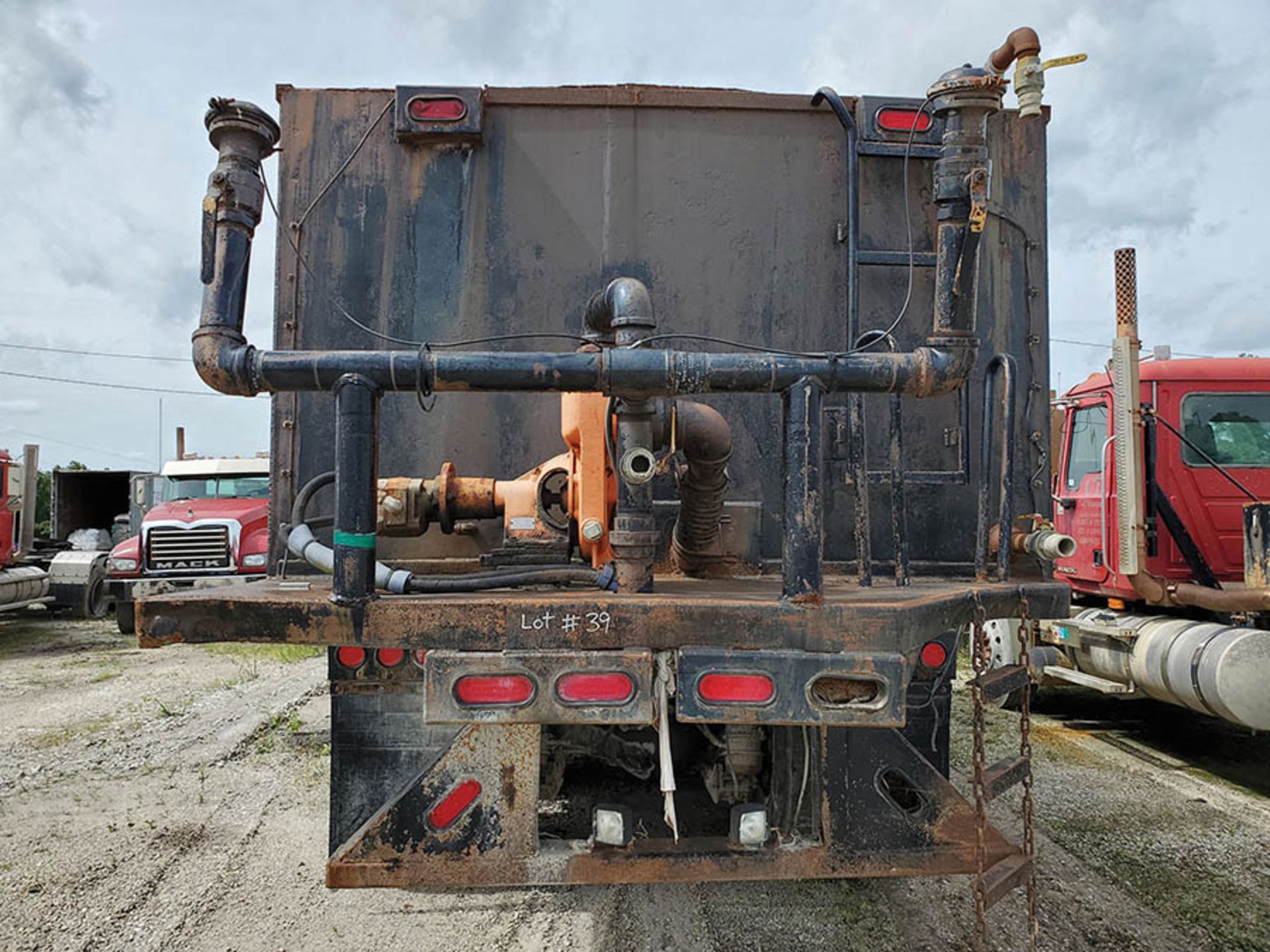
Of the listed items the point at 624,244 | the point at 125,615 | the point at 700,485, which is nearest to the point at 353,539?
A: the point at 700,485

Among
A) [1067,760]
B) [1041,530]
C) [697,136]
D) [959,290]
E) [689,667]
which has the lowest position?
[1067,760]

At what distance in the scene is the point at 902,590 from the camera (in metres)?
2.76

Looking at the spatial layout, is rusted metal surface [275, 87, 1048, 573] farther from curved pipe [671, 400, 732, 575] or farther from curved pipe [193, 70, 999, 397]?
curved pipe [193, 70, 999, 397]

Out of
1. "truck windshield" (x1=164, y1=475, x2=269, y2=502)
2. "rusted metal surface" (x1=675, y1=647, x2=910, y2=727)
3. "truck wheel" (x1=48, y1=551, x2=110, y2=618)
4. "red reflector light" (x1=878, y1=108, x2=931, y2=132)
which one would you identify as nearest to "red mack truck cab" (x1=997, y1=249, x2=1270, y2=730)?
"red reflector light" (x1=878, y1=108, x2=931, y2=132)

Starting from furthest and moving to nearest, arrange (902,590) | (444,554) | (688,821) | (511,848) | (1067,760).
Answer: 1. (1067,760)
2. (444,554)
3. (688,821)
4. (902,590)
5. (511,848)

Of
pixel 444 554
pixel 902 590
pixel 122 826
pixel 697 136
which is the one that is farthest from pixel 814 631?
pixel 122 826

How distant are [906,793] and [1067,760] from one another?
3414 mm

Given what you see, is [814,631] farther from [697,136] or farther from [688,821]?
[697,136]

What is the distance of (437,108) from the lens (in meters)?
3.41

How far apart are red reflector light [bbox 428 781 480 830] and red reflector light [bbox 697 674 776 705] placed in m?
0.75

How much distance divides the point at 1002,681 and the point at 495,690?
4.86ft

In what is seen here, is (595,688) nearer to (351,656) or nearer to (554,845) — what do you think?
(554,845)

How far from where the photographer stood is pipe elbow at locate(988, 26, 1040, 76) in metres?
2.55

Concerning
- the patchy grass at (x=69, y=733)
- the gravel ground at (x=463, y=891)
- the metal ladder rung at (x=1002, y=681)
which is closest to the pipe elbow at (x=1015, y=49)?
the metal ladder rung at (x=1002, y=681)
